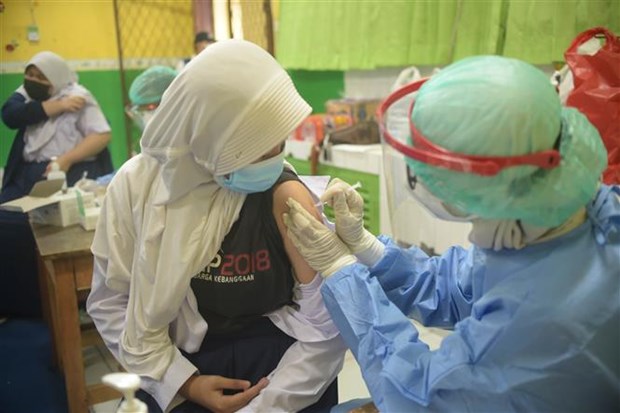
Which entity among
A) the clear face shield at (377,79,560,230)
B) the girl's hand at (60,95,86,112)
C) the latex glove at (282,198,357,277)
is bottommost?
the girl's hand at (60,95,86,112)

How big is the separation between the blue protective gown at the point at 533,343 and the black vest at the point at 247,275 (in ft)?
1.19

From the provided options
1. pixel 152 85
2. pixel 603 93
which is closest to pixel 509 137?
pixel 603 93

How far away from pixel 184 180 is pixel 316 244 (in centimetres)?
31

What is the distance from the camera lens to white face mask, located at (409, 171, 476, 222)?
997mm

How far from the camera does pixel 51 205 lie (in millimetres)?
2262

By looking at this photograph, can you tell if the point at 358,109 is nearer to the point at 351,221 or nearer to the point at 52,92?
the point at 52,92

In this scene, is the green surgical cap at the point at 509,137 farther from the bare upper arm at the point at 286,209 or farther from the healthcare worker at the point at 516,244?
the bare upper arm at the point at 286,209

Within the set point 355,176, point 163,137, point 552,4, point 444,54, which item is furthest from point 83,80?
point 163,137

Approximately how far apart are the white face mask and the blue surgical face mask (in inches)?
13.0

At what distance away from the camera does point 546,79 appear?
91 centimetres

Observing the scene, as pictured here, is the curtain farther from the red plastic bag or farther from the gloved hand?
the gloved hand

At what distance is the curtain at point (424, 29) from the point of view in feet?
8.08

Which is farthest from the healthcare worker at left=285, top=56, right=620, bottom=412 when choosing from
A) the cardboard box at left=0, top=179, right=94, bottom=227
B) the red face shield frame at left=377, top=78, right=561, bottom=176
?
the cardboard box at left=0, top=179, right=94, bottom=227

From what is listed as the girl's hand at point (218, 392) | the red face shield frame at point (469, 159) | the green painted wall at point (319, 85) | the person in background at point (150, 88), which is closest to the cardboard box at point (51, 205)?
the person in background at point (150, 88)
